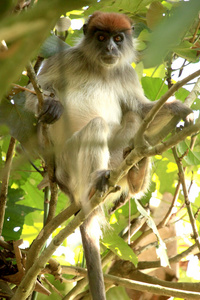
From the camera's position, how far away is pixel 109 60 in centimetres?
455

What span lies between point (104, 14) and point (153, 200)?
Result: 228 cm

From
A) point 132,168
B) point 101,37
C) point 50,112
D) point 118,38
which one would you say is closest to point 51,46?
point 50,112

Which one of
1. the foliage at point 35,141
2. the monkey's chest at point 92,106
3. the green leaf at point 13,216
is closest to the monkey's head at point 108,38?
the foliage at point 35,141

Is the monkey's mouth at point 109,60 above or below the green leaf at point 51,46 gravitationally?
below

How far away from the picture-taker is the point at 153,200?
16.5ft

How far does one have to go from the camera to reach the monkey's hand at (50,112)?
133 inches

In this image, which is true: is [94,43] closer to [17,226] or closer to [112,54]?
[112,54]

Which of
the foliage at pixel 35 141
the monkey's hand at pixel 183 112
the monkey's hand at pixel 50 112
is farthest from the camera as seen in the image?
the monkey's hand at pixel 183 112

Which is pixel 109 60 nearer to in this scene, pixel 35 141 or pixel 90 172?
pixel 90 172

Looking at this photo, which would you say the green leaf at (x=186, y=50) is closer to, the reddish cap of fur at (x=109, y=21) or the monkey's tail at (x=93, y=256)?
the monkey's tail at (x=93, y=256)

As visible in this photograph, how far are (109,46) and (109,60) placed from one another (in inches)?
8.1

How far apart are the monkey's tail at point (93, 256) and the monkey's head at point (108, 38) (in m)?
1.81

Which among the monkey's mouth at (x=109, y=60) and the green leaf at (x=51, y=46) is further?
the monkey's mouth at (x=109, y=60)

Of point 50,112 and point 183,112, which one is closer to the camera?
point 50,112
